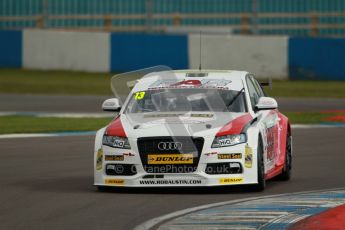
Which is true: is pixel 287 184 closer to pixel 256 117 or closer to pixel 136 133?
pixel 256 117

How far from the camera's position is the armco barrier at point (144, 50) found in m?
37.9

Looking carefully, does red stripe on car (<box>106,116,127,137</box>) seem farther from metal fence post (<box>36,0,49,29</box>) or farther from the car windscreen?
metal fence post (<box>36,0,49,29</box>)

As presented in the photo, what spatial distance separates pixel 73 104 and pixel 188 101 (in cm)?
1635

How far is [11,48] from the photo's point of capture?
40938 millimetres

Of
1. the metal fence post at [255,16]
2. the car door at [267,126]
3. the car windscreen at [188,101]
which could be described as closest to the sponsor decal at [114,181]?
the car windscreen at [188,101]

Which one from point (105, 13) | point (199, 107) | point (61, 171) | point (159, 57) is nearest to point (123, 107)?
Result: point (199, 107)

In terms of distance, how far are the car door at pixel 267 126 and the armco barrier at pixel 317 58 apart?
20566 mm

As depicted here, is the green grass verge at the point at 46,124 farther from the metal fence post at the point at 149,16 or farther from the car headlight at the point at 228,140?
the metal fence post at the point at 149,16

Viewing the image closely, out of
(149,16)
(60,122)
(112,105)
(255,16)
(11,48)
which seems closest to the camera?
(112,105)

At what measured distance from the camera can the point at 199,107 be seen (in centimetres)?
1414

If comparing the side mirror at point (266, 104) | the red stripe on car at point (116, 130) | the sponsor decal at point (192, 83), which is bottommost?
the red stripe on car at point (116, 130)

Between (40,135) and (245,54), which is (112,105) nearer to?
(40,135)

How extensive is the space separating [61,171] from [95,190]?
7.34 feet

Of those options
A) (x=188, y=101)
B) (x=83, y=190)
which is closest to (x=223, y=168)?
(x=188, y=101)
